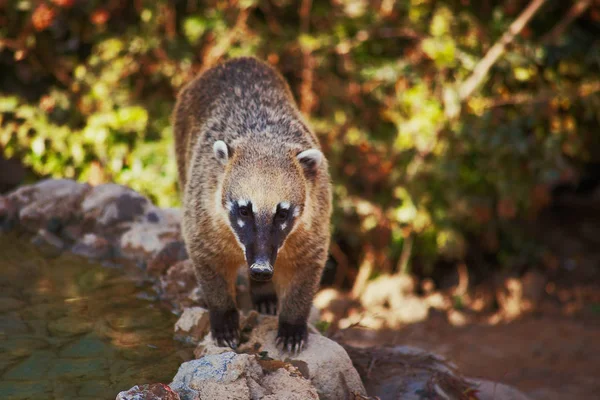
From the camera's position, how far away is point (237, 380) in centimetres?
290

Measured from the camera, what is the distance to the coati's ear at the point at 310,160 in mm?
3496

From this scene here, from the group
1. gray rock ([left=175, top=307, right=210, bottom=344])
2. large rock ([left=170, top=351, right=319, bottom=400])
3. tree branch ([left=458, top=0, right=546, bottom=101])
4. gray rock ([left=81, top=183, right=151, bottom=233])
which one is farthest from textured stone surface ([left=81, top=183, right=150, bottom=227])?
tree branch ([left=458, top=0, right=546, bottom=101])

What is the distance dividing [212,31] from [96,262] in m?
3.18

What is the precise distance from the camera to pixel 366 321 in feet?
23.8

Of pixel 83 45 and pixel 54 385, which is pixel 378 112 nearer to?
pixel 83 45

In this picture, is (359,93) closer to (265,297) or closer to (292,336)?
(265,297)

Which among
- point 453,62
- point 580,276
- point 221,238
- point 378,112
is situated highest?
point 453,62

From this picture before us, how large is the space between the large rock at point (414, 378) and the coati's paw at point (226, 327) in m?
0.67

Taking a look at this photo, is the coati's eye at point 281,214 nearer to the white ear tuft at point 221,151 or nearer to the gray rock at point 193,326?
the white ear tuft at point 221,151

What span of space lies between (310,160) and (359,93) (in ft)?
13.2

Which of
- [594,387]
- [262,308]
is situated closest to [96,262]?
[262,308]

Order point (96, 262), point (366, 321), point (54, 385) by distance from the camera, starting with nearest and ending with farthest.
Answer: point (54, 385) < point (96, 262) < point (366, 321)

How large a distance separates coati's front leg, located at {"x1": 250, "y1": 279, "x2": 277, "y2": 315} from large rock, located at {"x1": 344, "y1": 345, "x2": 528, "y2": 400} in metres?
0.46

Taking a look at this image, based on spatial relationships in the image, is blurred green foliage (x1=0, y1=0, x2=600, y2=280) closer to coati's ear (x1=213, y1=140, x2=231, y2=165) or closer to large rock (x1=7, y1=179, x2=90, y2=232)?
large rock (x1=7, y1=179, x2=90, y2=232)
